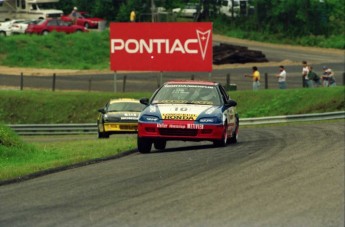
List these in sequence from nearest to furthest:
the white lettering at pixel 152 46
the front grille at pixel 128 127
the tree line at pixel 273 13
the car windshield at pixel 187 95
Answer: the car windshield at pixel 187 95 → the front grille at pixel 128 127 → the white lettering at pixel 152 46 → the tree line at pixel 273 13

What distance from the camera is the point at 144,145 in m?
22.4

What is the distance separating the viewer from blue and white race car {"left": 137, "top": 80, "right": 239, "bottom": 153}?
21953 mm

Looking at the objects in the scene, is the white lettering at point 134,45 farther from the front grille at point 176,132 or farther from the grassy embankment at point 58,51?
the front grille at point 176,132

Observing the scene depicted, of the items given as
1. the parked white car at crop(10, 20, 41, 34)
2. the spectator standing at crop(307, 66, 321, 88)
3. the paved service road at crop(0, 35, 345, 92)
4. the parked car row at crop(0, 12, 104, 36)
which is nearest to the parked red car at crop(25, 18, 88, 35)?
the parked car row at crop(0, 12, 104, 36)

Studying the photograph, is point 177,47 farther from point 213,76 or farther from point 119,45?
point 213,76

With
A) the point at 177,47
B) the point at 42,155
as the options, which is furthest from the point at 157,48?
the point at 42,155

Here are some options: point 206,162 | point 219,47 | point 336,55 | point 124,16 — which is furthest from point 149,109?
point 124,16

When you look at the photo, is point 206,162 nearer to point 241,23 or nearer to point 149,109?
point 149,109

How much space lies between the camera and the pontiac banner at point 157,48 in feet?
167

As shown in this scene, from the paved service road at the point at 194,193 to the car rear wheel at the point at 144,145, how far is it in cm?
227

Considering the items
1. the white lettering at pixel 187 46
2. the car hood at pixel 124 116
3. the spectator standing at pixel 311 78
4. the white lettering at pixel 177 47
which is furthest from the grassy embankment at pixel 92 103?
the car hood at pixel 124 116

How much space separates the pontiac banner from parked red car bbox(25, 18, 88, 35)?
23.0 m

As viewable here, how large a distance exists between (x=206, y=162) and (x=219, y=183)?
3573 mm

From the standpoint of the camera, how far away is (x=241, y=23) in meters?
81.4
